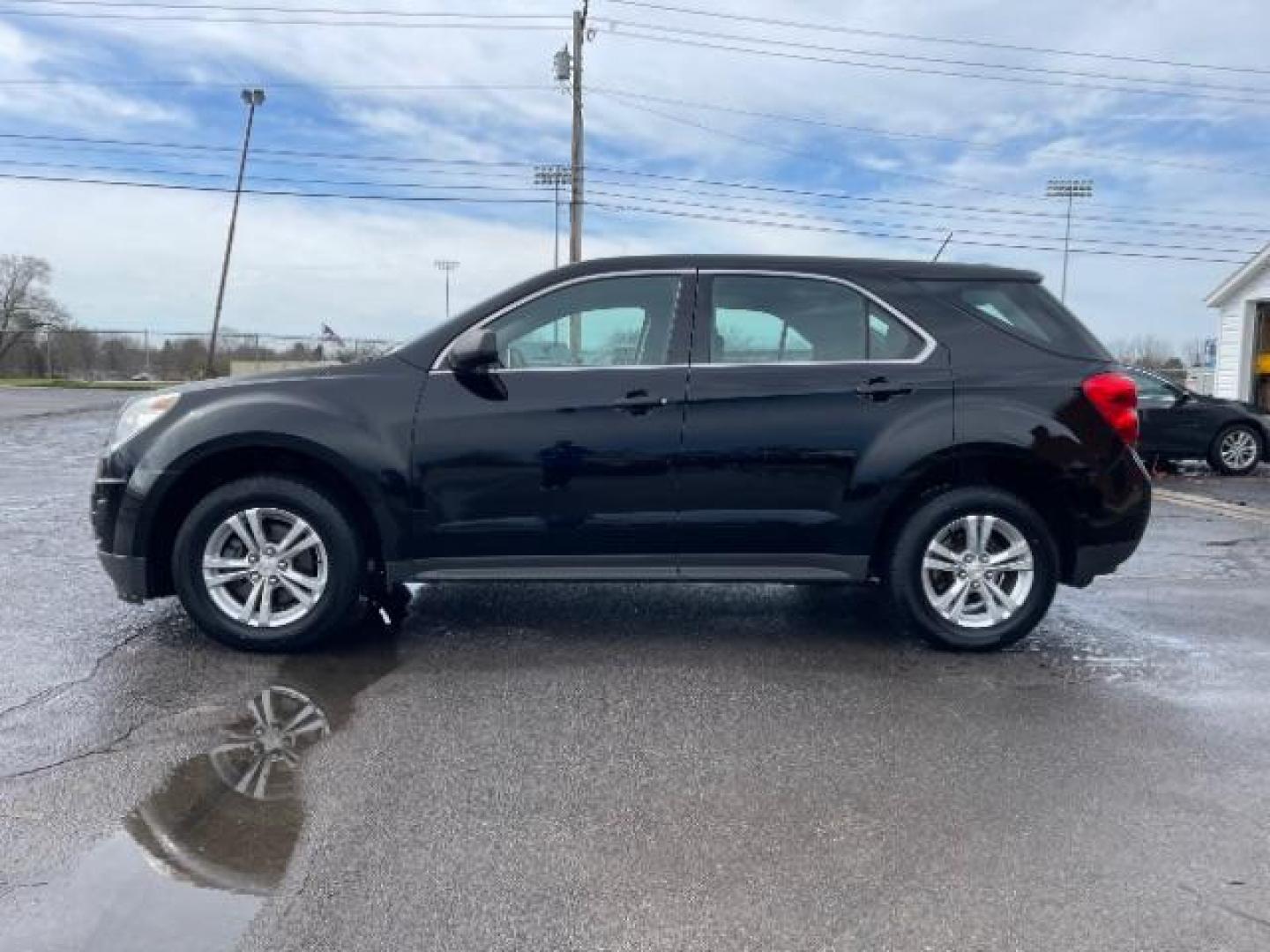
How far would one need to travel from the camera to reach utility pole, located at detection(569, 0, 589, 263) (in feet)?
96.1

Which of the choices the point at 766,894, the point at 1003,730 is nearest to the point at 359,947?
the point at 766,894

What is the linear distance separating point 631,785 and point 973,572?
2285mm

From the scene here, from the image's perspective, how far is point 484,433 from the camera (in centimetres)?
479

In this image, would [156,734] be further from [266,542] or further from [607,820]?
[607,820]

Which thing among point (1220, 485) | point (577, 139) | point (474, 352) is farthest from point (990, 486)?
point (577, 139)

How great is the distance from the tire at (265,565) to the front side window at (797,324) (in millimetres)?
1949

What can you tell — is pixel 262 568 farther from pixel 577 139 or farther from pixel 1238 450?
pixel 577 139

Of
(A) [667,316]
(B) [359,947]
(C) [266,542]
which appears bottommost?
(B) [359,947]

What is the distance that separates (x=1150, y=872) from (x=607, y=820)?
155cm

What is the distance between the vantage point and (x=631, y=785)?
3.50 metres

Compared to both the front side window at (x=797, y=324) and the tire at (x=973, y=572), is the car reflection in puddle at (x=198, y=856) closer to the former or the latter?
the front side window at (x=797, y=324)

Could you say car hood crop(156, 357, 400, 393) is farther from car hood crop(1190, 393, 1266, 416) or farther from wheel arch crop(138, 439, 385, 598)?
car hood crop(1190, 393, 1266, 416)

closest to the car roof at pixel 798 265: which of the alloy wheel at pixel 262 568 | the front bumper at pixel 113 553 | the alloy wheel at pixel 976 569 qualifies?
the alloy wheel at pixel 976 569

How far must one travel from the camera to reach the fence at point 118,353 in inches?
1591
